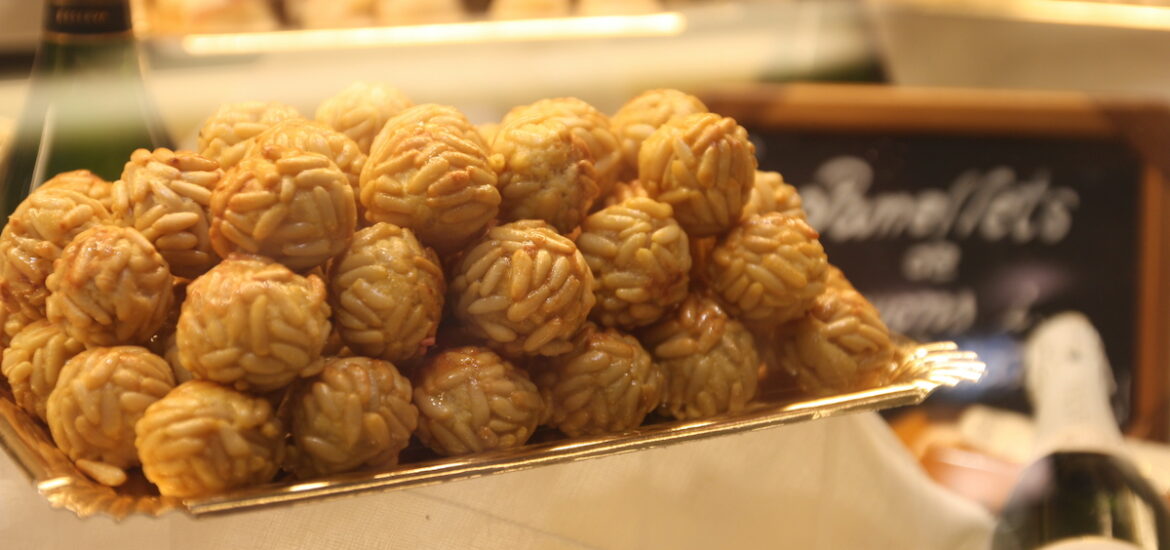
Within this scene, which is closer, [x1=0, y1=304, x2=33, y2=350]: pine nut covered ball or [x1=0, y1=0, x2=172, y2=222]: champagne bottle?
[x1=0, y1=304, x2=33, y2=350]: pine nut covered ball

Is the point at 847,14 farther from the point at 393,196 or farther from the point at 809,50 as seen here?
the point at 393,196

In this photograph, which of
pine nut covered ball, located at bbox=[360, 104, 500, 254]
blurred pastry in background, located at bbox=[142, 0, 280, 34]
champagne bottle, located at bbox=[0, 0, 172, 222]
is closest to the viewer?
pine nut covered ball, located at bbox=[360, 104, 500, 254]

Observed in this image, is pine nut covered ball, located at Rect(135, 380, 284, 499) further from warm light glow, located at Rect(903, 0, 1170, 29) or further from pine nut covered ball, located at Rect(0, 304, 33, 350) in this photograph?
warm light glow, located at Rect(903, 0, 1170, 29)

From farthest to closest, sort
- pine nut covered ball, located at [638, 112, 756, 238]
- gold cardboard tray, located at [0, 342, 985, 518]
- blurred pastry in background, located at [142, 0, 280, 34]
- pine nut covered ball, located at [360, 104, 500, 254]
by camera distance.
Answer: blurred pastry in background, located at [142, 0, 280, 34] → pine nut covered ball, located at [638, 112, 756, 238] → pine nut covered ball, located at [360, 104, 500, 254] → gold cardboard tray, located at [0, 342, 985, 518]

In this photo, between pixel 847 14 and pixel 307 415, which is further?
pixel 847 14

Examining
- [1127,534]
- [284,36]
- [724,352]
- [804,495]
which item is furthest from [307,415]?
[284,36]

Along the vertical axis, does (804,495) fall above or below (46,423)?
below

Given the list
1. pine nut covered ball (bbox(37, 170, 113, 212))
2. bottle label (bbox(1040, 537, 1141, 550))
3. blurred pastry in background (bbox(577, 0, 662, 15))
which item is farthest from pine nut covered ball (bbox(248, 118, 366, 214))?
blurred pastry in background (bbox(577, 0, 662, 15))
